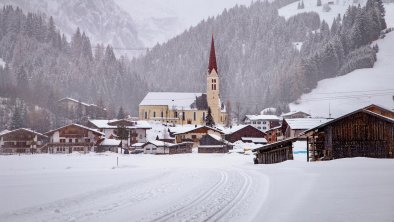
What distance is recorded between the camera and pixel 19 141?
9619cm

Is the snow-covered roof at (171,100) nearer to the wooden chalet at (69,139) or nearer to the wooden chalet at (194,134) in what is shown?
the wooden chalet at (194,134)

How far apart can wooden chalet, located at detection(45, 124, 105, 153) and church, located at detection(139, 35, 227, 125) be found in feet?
179

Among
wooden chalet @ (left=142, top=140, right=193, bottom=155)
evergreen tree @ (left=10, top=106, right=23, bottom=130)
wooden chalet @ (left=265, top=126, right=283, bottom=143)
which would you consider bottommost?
wooden chalet @ (left=142, top=140, right=193, bottom=155)

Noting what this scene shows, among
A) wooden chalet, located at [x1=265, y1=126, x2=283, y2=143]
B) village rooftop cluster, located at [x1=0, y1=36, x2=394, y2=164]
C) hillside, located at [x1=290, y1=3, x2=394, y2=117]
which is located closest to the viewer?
village rooftop cluster, located at [x1=0, y1=36, x2=394, y2=164]

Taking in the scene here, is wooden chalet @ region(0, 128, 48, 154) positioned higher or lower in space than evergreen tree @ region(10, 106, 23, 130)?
lower

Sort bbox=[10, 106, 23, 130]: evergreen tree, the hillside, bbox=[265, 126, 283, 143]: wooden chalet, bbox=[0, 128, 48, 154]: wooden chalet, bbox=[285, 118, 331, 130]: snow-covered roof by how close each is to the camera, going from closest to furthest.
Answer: bbox=[285, 118, 331, 130]: snow-covered roof < bbox=[0, 128, 48, 154]: wooden chalet < bbox=[10, 106, 23, 130]: evergreen tree < bbox=[265, 126, 283, 143]: wooden chalet < the hillside

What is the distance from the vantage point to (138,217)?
1542cm

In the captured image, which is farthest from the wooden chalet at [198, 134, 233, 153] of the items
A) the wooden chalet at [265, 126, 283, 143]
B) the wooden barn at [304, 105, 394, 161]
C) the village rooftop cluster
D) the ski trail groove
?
the ski trail groove

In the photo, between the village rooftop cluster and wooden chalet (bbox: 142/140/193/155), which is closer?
the village rooftop cluster

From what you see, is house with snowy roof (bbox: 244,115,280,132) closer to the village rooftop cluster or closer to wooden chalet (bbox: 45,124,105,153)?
the village rooftop cluster

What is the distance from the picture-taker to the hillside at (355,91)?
151 meters

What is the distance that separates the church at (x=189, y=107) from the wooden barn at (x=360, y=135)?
109 m

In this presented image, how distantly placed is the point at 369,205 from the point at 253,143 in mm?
99872

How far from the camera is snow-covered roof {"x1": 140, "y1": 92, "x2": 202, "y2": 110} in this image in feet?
515
